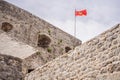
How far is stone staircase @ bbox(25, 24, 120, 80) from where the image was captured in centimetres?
464

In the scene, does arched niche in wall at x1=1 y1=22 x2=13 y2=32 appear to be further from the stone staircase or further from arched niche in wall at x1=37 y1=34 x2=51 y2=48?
the stone staircase

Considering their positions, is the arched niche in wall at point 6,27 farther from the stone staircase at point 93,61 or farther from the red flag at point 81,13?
the stone staircase at point 93,61

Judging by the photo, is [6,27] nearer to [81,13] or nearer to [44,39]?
[44,39]

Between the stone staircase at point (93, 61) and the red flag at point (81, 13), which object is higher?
the red flag at point (81, 13)

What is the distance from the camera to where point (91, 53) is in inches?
209

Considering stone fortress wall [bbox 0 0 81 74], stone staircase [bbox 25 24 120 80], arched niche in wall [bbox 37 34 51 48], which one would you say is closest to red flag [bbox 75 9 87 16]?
stone fortress wall [bbox 0 0 81 74]

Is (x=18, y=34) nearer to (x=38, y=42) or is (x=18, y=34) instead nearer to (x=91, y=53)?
(x=38, y=42)

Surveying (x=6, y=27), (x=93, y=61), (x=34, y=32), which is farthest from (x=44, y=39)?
(x=93, y=61)

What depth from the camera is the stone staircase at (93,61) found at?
15.2 feet

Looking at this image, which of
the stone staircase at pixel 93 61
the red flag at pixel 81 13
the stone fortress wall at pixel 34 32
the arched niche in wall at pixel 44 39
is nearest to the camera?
the stone staircase at pixel 93 61

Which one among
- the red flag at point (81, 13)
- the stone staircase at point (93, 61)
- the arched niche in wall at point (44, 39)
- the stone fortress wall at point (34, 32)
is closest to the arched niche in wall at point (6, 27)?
the stone fortress wall at point (34, 32)

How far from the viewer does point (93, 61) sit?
16.8 feet

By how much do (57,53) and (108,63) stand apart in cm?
995

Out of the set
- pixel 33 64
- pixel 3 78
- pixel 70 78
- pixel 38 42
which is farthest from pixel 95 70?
pixel 38 42
